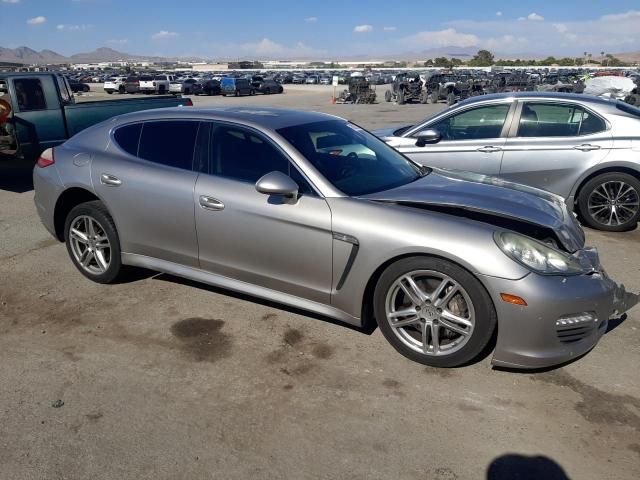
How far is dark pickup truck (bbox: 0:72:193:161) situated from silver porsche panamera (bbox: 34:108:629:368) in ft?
17.2

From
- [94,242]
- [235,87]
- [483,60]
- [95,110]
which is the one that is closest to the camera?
[94,242]

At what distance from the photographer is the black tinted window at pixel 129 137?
4596 millimetres

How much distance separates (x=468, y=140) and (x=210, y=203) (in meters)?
3.99

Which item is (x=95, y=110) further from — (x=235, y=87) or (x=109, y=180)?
(x=235, y=87)

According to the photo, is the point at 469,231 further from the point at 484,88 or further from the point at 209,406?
the point at 484,88

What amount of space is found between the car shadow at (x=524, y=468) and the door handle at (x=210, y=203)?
2431 millimetres

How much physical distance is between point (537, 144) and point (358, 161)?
130 inches

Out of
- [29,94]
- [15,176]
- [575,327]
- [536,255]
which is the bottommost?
[15,176]

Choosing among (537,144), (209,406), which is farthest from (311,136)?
(537,144)

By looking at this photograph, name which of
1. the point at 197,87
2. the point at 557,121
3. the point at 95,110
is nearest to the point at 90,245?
the point at 557,121

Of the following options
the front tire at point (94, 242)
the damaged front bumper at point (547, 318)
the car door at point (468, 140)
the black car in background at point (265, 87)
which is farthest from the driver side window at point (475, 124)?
the black car in background at point (265, 87)

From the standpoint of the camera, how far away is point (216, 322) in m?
4.23

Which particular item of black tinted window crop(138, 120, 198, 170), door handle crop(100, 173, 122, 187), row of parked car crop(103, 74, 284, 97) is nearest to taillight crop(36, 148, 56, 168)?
door handle crop(100, 173, 122, 187)

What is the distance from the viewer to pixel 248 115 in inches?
169
